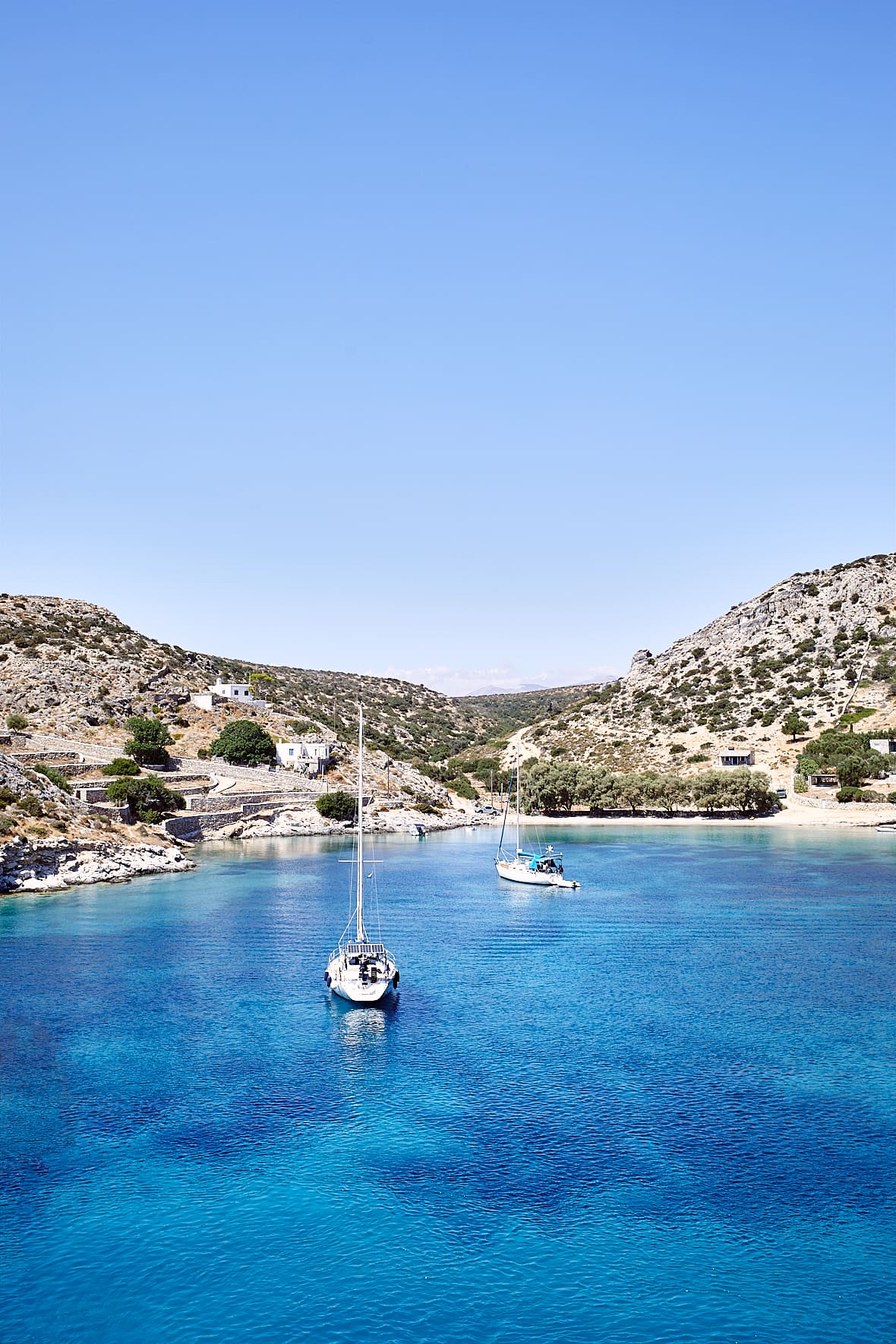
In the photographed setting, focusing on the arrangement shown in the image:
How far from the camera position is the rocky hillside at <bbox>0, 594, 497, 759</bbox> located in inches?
4921

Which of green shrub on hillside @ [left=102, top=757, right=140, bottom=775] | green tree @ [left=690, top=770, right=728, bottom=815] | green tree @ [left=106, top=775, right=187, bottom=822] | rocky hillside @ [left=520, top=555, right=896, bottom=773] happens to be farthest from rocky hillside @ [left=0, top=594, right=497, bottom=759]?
green tree @ [left=690, top=770, right=728, bottom=815]

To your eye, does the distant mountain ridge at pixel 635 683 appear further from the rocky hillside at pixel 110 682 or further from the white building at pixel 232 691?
the white building at pixel 232 691

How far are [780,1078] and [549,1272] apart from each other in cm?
1422

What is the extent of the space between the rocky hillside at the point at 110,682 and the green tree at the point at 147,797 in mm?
24578

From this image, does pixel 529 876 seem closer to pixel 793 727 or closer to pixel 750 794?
pixel 750 794

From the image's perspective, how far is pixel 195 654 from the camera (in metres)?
179

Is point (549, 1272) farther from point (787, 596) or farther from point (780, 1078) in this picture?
point (787, 596)

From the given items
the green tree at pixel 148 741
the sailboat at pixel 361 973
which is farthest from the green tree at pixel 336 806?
the sailboat at pixel 361 973

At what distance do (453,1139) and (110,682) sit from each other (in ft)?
372

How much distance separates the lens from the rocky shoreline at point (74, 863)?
71.8 metres

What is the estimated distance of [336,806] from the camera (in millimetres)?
113125

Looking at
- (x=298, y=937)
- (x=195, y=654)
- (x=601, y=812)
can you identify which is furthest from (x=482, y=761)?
(x=298, y=937)

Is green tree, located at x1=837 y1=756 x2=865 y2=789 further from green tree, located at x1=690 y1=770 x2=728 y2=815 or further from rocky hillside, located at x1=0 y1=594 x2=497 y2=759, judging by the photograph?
rocky hillside, located at x1=0 y1=594 x2=497 y2=759

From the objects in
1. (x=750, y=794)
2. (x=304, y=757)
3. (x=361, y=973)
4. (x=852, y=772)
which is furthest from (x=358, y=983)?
(x=852, y=772)
